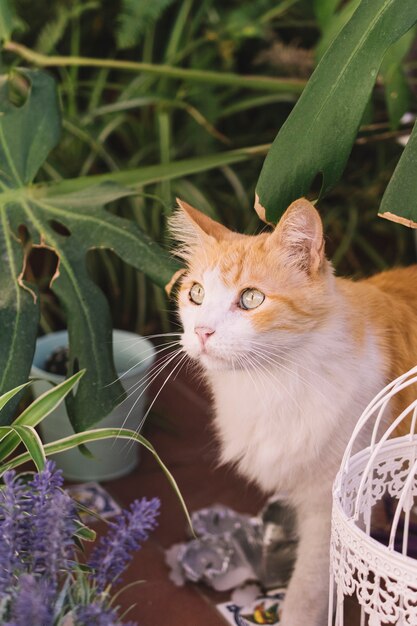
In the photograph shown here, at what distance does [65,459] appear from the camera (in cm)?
186

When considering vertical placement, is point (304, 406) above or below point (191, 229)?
below

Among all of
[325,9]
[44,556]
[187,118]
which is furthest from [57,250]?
[187,118]

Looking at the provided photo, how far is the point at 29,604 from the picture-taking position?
2.79ft

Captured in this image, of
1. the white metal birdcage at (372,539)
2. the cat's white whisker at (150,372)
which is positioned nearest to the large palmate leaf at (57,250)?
the cat's white whisker at (150,372)

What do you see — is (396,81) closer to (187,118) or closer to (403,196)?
(403,196)

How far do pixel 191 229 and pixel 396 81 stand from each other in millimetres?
581

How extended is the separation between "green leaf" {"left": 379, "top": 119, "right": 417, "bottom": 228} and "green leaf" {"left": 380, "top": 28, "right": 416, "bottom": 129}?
1.74 ft

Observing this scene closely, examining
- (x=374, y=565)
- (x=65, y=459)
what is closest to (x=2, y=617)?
(x=374, y=565)

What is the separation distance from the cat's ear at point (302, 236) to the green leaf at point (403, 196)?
4.4 inches

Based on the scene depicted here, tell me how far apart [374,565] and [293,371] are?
38 cm

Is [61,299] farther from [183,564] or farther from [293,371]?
[183,564]

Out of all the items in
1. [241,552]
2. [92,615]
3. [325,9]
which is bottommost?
[241,552]

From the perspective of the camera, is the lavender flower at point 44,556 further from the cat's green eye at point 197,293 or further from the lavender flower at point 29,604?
the cat's green eye at point 197,293

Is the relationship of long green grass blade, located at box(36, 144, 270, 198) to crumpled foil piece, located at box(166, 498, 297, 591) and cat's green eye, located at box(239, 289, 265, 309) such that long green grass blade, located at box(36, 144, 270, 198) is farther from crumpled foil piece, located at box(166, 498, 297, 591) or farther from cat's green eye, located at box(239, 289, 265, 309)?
crumpled foil piece, located at box(166, 498, 297, 591)
